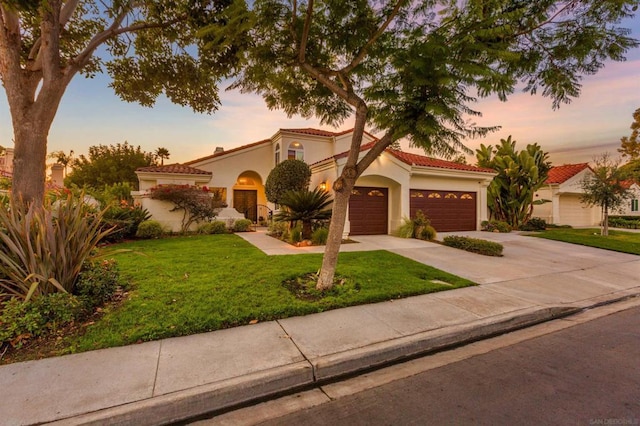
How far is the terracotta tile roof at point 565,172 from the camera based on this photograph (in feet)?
65.7

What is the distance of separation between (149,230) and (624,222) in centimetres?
Result: 3088

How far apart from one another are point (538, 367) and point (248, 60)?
287 inches

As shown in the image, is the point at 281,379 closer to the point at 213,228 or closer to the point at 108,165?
the point at 213,228

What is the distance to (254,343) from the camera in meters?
3.44

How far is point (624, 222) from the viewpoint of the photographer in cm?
2086

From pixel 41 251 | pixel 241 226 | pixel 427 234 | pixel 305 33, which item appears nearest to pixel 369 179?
pixel 427 234

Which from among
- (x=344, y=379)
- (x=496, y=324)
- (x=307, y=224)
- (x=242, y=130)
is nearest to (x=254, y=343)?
(x=344, y=379)

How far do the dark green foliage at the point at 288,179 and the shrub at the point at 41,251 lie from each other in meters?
8.92

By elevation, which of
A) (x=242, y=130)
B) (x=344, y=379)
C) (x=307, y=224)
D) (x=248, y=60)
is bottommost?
(x=344, y=379)

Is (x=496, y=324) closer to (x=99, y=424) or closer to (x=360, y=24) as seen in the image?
(x=99, y=424)

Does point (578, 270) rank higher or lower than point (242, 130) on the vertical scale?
lower

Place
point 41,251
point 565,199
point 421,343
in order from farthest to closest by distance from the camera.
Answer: point 565,199, point 41,251, point 421,343

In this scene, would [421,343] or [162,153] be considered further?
[162,153]

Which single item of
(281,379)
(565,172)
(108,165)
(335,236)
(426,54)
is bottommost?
(281,379)
